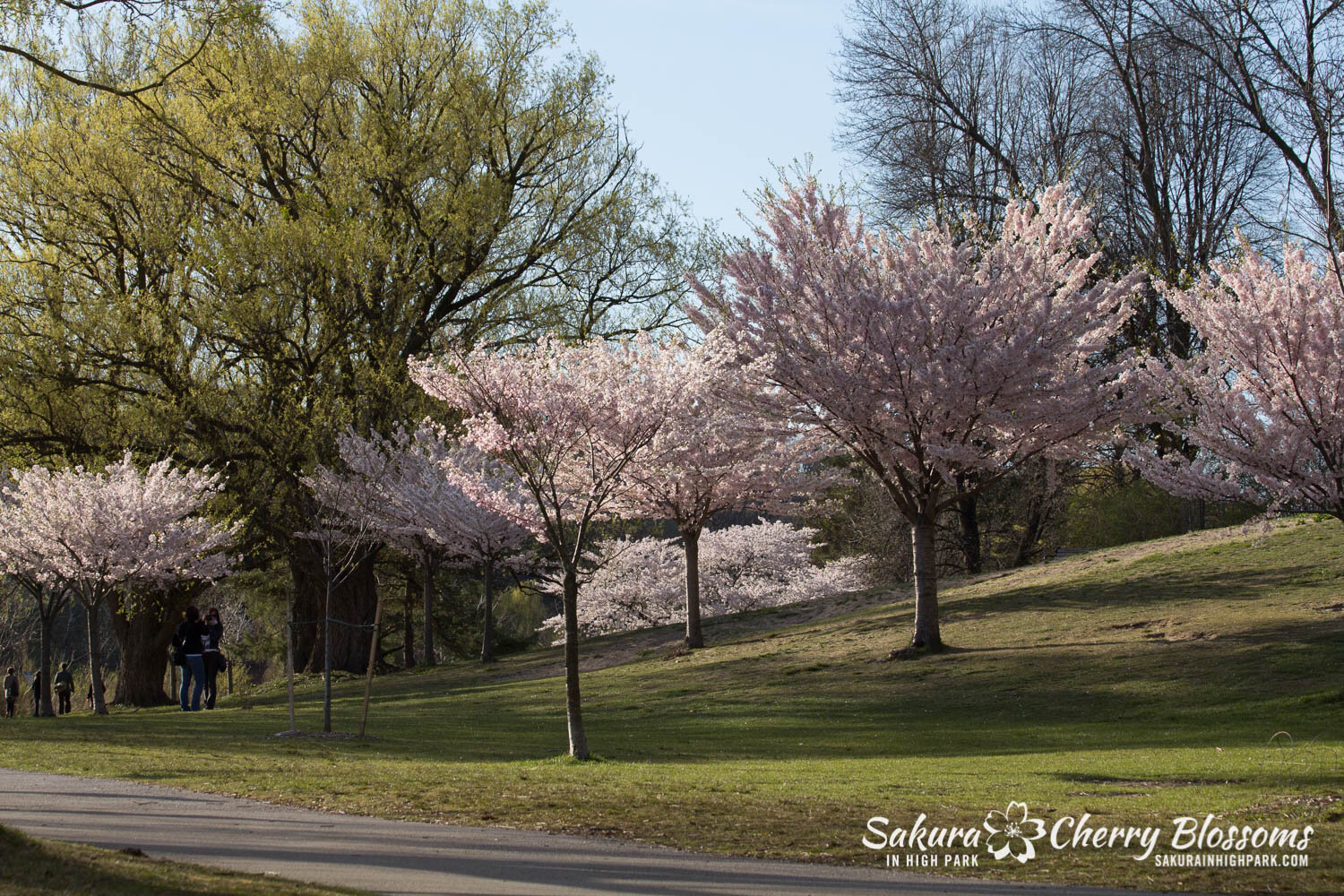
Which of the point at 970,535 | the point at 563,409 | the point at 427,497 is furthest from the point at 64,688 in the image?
the point at 970,535

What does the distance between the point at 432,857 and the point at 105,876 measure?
1.66 m

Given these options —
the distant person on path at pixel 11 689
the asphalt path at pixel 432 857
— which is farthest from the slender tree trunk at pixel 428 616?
the asphalt path at pixel 432 857

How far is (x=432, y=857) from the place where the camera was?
19.5ft

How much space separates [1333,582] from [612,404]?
13.0 meters

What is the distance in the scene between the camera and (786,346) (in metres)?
19.9

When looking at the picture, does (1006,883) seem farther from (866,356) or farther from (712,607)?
(712,607)

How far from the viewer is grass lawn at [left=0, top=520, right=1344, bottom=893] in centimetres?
754

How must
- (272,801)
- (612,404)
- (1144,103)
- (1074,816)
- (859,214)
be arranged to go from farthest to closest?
(1144,103) < (859,214) < (612,404) < (272,801) < (1074,816)

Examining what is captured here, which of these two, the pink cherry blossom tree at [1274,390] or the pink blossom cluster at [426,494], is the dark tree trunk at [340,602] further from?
the pink cherry blossom tree at [1274,390]

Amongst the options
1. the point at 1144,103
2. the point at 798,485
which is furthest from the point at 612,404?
the point at 1144,103

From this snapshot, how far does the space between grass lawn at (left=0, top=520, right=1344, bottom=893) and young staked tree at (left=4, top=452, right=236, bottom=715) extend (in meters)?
3.49

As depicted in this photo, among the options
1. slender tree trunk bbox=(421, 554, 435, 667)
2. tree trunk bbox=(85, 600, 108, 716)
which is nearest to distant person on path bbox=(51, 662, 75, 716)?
slender tree trunk bbox=(421, 554, 435, 667)

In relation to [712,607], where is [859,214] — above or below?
above

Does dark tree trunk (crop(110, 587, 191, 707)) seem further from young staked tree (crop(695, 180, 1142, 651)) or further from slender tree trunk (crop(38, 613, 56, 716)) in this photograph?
young staked tree (crop(695, 180, 1142, 651))
